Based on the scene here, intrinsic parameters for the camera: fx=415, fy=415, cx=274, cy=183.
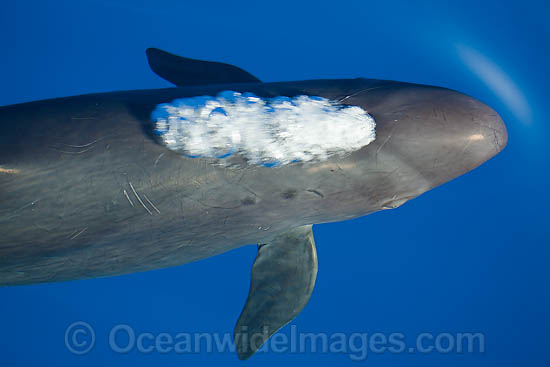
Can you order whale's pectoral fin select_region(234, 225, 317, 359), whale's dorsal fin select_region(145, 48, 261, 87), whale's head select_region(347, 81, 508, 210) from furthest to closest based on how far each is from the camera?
whale's dorsal fin select_region(145, 48, 261, 87)
whale's pectoral fin select_region(234, 225, 317, 359)
whale's head select_region(347, 81, 508, 210)

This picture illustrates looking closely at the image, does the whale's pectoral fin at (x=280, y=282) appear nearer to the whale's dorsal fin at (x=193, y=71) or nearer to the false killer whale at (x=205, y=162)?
the false killer whale at (x=205, y=162)

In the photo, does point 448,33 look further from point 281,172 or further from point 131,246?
point 131,246

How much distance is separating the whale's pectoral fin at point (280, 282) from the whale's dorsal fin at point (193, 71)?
69.6 inches

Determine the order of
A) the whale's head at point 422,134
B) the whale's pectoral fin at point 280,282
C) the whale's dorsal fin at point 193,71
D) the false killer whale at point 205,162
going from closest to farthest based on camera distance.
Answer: the false killer whale at point 205,162 < the whale's head at point 422,134 < the whale's pectoral fin at point 280,282 < the whale's dorsal fin at point 193,71

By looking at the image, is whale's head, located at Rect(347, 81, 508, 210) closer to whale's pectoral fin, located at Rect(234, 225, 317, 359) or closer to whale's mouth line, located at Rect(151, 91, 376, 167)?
whale's mouth line, located at Rect(151, 91, 376, 167)

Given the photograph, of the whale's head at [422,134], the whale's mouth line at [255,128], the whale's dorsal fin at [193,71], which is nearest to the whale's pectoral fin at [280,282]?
the whale's head at [422,134]

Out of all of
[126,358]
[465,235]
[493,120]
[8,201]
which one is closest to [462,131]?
[493,120]

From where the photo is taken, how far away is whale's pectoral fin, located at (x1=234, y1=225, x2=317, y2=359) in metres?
3.88

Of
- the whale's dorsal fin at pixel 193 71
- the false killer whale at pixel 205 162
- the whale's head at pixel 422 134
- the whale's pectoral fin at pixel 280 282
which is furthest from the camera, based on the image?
the whale's dorsal fin at pixel 193 71

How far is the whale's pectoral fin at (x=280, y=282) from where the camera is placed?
3883 millimetres

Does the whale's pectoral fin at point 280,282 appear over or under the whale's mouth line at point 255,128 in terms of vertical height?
under

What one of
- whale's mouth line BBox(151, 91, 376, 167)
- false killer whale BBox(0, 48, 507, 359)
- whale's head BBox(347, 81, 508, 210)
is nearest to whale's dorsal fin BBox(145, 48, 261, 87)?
false killer whale BBox(0, 48, 507, 359)

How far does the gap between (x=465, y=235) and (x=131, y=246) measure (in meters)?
5.91

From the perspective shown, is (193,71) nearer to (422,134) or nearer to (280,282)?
(280,282)
